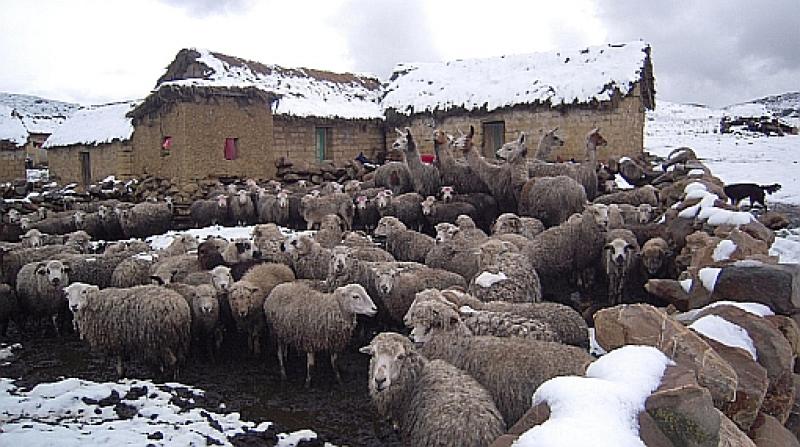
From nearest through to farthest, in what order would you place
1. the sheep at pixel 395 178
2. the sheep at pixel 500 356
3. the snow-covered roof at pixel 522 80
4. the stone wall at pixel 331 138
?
the sheep at pixel 500 356, the sheep at pixel 395 178, the snow-covered roof at pixel 522 80, the stone wall at pixel 331 138

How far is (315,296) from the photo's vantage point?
6680 millimetres

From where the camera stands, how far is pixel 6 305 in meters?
8.34

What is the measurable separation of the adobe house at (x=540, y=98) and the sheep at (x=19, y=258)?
13395mm

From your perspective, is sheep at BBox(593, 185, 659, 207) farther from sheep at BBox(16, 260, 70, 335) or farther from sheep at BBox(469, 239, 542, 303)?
sheep at BBox(16, 260, 70, 335)

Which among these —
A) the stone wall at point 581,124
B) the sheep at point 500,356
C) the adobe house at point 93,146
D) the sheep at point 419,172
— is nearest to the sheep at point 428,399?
the sheep at point 500,356

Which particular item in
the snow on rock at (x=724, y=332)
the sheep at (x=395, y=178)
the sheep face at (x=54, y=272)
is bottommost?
the sheep face at (x=54, y=272)

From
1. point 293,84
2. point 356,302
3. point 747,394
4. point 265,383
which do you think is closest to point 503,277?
point 356,302

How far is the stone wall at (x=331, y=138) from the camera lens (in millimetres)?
20031

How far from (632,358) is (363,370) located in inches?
176

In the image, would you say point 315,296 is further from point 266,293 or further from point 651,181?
point 651,181

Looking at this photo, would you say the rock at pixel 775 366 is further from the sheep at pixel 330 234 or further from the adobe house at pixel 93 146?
the adobe house at pixel 93 146

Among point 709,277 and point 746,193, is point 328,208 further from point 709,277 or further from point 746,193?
point 709,277

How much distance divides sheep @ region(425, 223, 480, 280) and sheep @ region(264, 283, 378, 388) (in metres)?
1.81

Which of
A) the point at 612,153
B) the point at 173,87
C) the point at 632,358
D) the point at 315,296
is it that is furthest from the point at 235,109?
the point at 632,358
